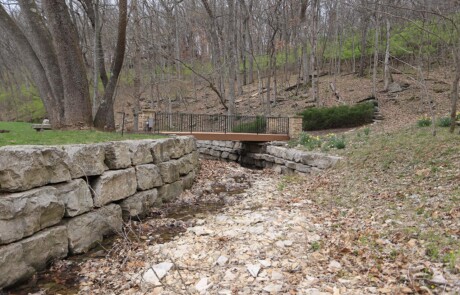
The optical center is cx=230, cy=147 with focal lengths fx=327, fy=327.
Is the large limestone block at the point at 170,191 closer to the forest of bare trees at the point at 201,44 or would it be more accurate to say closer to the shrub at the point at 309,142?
the forest of bare trees at the point at 201,44

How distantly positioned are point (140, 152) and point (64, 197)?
6.40ft

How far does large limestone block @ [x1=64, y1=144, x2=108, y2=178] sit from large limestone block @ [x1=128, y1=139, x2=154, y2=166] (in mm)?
753

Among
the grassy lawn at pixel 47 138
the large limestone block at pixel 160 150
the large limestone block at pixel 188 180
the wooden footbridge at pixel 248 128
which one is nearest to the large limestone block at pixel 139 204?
the large limestone block at pixel 160 150

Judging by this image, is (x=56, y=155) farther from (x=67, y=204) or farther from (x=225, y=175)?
(x=225, y=175)

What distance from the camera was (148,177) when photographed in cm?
599

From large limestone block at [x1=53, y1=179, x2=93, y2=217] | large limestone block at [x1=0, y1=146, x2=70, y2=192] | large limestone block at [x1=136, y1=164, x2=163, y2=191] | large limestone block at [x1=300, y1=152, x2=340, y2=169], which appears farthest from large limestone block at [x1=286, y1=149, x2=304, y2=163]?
large limestone block at [x1=0, y1=146, x2=70, y2=192]

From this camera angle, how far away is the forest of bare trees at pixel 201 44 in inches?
299

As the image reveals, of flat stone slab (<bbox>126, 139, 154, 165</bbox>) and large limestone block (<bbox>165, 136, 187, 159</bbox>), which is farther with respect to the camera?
large limestone block (<bbox>165, 136, 187, 159</bbox>)

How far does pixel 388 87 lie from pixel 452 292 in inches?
664

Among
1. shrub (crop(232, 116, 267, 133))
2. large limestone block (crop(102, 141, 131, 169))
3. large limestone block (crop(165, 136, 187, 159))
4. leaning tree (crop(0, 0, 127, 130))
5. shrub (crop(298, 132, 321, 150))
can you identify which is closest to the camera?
large limestone block (crop(102, 141, 131, 169))

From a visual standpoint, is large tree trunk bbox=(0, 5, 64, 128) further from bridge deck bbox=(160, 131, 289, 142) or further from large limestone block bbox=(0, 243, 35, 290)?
large limestone block bbox=(0, 243, 35, 290)

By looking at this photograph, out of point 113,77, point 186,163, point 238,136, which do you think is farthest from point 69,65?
point 238,136

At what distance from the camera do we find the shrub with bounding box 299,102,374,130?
44.7 feet

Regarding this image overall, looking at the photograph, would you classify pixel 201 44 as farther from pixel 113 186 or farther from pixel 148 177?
pixel 113 186
